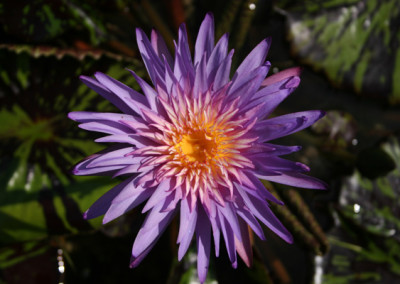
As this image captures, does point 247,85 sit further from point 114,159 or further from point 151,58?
point 114,159

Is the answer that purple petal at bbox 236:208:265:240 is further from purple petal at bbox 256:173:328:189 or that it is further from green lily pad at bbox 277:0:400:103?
green lily pad at bbox 277:0:400:103

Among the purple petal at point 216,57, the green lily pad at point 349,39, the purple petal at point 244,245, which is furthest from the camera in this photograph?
the green lily pad at point 349,39

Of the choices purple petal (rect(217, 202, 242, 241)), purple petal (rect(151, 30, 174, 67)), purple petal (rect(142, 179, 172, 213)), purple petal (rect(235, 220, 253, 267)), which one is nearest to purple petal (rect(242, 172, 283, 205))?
purple petal (rect(217, 202, 242, 241))

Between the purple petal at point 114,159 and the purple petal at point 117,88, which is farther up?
the purple petal at point 117,88

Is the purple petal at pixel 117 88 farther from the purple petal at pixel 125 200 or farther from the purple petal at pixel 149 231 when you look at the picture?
the purple petal at pixel 149 231

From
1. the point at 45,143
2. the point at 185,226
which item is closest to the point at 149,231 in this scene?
the point at 185,226

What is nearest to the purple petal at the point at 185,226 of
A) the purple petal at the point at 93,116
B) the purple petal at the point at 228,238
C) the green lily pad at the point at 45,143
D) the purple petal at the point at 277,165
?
the purple petal at the point at 228,238

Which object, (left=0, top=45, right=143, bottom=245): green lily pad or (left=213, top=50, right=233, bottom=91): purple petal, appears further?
(left=0, top=45, right=143, bottom=245): green lily pad

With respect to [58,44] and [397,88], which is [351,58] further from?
[58,44]

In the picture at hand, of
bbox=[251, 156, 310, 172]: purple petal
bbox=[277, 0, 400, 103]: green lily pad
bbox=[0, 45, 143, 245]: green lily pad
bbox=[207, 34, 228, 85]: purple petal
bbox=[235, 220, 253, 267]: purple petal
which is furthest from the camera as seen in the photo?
bbox=[277, 0, 400, 103]: green lily pad
